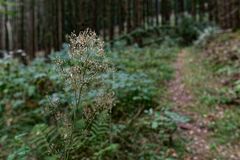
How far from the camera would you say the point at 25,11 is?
58.2 feet

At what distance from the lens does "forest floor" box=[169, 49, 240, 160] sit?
493 cm

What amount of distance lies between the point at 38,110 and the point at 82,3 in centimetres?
1115

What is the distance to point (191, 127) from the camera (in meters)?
5.64

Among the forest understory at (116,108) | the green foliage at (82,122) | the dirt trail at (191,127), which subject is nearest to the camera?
the forest understory at (116,108)

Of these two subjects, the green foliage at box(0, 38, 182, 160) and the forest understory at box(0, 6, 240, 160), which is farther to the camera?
the green foliage at box(0, 38, 182, 160)

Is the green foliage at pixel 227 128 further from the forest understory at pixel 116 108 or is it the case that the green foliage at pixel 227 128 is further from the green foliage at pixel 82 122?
the green foliage at pixel 82 122

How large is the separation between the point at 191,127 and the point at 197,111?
2.19 feet

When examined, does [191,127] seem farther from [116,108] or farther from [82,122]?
[82,122]

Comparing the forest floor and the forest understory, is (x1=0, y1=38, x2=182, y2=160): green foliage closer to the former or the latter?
the forest understory

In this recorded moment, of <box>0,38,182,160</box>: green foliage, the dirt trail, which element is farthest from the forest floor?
<box>0,38,182,160</box>: green foliage

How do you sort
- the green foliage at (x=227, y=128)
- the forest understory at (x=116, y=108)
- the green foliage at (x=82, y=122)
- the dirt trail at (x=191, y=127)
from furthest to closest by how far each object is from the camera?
the green foliage at (x=227, y=128)
the dirt trail at (x=191, y=127)
the green foliage at (x=82, y=122)
the forest understory at (x=116, y=108)

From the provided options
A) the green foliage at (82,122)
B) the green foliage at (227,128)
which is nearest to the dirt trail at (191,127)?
→ the green foliage at (227,128)

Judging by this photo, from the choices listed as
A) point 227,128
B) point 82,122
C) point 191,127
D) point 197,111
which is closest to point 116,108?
point 191,127

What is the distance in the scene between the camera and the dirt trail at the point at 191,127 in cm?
491
